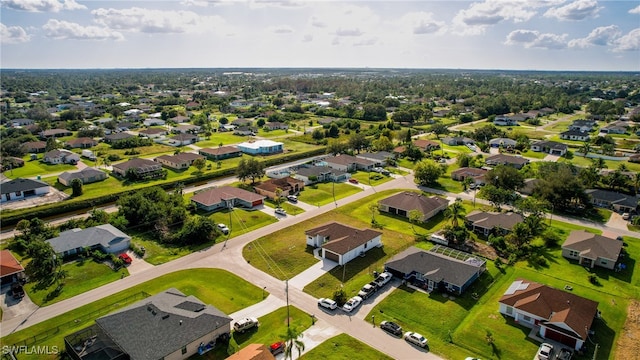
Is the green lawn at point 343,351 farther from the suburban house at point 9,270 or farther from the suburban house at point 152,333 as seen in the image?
the suburban house at point 9,270

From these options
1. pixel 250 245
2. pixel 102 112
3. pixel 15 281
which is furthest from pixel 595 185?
pixel 102 112

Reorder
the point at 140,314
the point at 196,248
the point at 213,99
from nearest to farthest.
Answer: the point at 140,314 < the point at 196,248 < the point at 213,99

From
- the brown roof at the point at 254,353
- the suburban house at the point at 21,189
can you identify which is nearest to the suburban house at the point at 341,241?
the brown roof at the point at 254,353

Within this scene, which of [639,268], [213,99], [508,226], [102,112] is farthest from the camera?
[213,99]

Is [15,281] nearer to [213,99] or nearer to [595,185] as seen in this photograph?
[595,185]

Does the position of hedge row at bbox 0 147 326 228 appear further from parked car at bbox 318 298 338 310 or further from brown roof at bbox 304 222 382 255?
parked car at bbox 318 298 338 310

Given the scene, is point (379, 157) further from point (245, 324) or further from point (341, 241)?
point (245, 324)
